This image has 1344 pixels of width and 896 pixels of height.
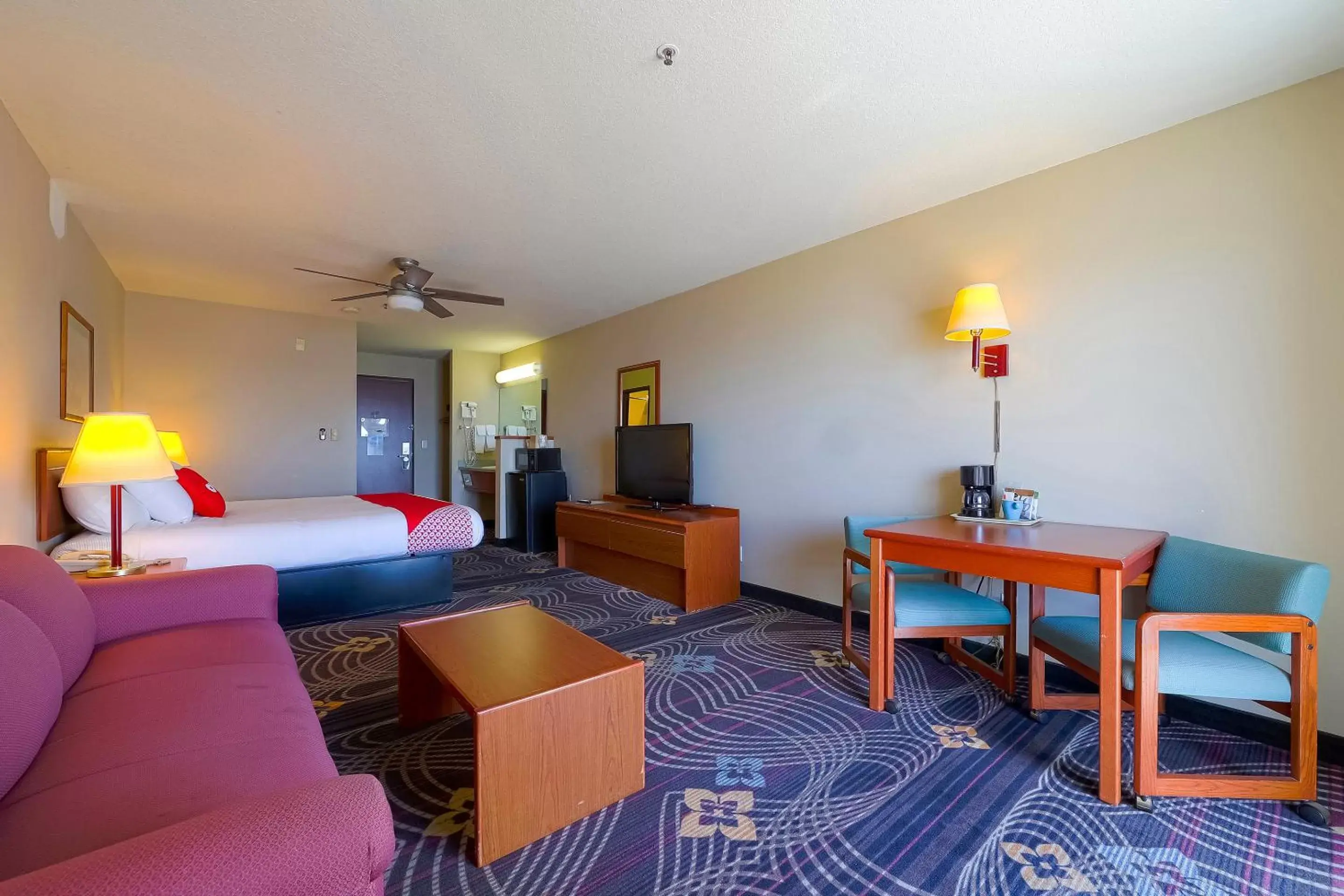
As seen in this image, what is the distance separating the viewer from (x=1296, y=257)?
1992 mm

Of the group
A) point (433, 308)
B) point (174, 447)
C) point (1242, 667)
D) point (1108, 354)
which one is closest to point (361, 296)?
→ point (433, 308)

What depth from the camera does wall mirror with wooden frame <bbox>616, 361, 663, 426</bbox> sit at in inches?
189

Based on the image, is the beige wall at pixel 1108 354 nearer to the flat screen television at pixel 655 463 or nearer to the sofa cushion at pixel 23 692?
the flat screen television at pixel 655 463

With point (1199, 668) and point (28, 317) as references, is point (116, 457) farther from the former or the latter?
point (1199, 668)

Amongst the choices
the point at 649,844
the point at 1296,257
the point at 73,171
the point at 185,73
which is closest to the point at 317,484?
the point at 73,171

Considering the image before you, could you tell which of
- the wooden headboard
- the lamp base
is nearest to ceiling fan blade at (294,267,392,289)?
the wooden headboard

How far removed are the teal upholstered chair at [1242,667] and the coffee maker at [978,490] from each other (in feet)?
2.84

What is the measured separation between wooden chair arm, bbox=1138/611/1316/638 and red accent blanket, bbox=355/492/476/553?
359 centimetres

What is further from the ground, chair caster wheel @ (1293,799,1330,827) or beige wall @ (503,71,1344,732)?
beige wall @ (503,71,1344,732)

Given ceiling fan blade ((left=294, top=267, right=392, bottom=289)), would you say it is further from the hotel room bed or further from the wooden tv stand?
the wooden tv stand

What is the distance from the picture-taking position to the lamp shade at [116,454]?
2059 mm

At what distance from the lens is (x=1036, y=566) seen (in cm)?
188

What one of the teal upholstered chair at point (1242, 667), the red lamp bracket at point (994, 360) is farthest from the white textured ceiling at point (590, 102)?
the teal upholstered chair at point (1242, 667)

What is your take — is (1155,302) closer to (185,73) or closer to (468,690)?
(468,690)
